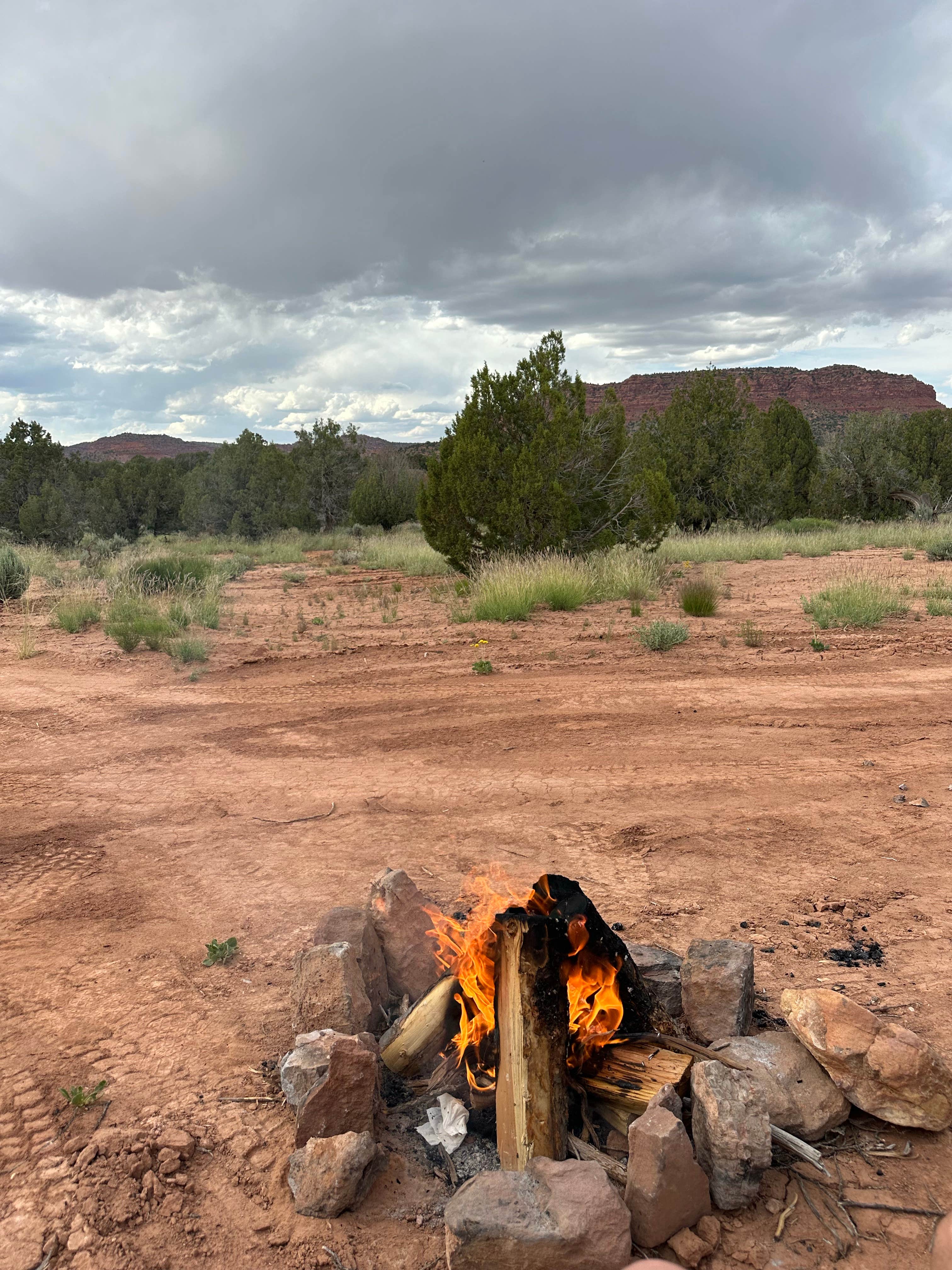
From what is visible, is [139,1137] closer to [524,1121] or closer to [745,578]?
[524,1121]

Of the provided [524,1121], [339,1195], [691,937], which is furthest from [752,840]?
[339,1195]

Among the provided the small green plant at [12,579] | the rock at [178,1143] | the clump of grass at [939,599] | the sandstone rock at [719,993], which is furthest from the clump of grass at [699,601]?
the small green plant at [12,579]

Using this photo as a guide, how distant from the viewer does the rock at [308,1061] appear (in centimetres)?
270

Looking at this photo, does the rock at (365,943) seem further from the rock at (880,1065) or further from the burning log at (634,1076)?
the rock at (880,1065)

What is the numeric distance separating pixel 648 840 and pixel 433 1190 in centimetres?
279

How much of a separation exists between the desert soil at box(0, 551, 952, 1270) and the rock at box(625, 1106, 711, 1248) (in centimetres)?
14

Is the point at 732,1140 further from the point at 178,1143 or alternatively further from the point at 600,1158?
the point at 178,1143

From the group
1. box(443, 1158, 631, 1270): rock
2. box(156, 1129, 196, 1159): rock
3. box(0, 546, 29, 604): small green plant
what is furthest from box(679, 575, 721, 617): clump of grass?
box(0, 546, 29, 604): small green plant

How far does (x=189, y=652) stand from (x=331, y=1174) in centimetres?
858

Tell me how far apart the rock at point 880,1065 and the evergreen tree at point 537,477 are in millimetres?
13048

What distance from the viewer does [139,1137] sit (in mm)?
2643

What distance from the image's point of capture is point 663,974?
10.7 feet

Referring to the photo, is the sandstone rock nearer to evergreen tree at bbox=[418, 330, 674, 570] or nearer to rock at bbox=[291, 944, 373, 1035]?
rock at bbox=[291, 944, 373, 1035]

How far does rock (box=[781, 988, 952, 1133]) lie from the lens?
103 inches
